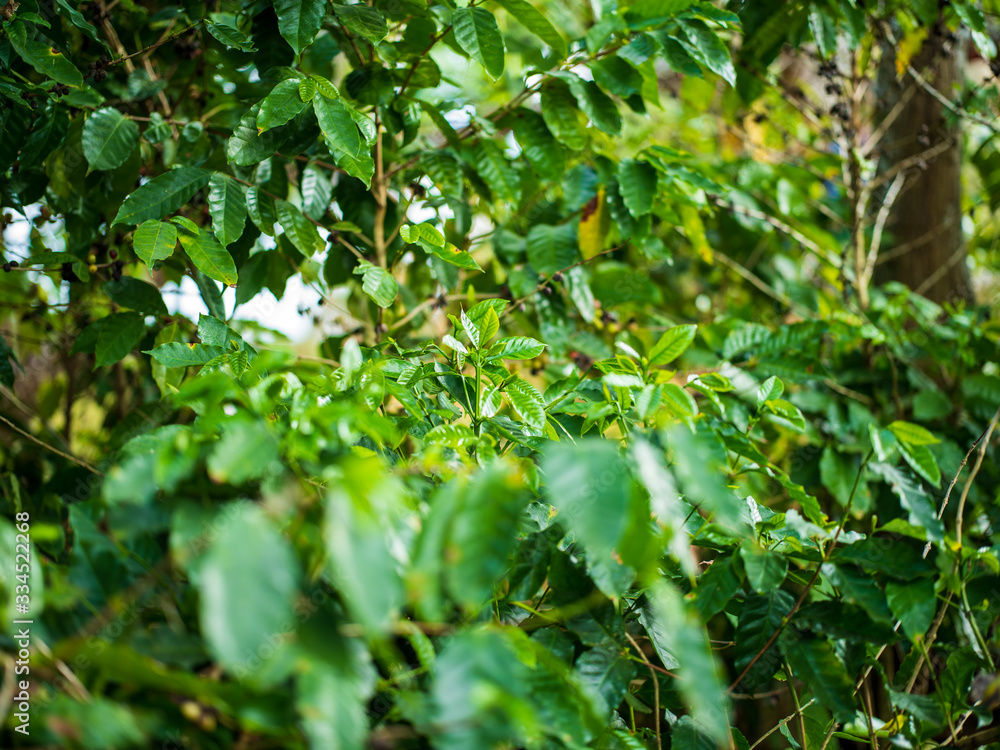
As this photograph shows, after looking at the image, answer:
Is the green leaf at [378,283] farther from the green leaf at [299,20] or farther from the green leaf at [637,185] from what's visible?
the green leaf at [637,185]

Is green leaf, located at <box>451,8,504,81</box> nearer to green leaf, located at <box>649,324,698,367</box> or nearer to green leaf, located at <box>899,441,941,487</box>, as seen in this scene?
green leaf, located at <box>649,324,698,367</box>

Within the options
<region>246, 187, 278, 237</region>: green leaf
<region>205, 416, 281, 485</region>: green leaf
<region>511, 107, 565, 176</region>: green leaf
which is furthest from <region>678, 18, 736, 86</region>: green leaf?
<region>205, 416, 281, 485</region>: green leaf

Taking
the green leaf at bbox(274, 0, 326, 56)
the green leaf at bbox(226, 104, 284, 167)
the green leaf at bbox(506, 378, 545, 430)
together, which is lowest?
the green leaf at bbox(506, 378, 545, 430)

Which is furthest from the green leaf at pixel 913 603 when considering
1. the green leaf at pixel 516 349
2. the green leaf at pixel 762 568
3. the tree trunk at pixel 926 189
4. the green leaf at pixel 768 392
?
the tree trunk at pixel 926 189

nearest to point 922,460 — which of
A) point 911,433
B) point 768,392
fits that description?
point 911,433

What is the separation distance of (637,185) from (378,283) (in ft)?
1.87

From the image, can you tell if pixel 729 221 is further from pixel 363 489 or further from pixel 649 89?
pixel 363 489

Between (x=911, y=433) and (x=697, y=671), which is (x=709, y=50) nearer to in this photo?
(x=911, y=433)

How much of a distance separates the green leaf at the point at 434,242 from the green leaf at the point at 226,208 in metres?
0.26

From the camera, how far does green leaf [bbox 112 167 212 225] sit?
0.89 m

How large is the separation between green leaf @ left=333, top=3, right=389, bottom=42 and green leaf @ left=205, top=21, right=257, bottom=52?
5.7 inches

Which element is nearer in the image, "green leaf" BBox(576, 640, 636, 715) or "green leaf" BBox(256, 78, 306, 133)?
"green leaf" BBox(576, 640, 636, 715)

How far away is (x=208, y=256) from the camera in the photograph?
2.75ft

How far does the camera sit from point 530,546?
2.23 feet
